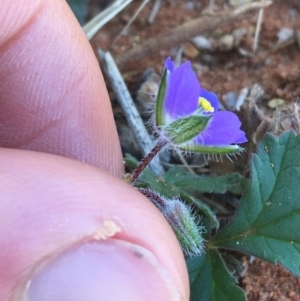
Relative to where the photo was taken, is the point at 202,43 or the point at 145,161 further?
the point at 202,43

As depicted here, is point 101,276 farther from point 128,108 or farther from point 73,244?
point 128,108

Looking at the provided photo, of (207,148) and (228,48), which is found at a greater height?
(207,148)

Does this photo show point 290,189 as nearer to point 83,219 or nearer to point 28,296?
point 83,219

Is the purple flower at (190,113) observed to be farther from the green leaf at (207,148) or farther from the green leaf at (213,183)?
the green leaf at (213,183)

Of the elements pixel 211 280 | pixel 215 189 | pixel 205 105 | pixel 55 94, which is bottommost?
pixel 211 280

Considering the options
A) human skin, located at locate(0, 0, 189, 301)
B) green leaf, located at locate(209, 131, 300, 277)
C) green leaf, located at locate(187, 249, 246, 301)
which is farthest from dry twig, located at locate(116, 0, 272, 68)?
human skin, located at locate(0, 0, 189, 301)

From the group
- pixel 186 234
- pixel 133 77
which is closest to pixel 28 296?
pixel 186 234

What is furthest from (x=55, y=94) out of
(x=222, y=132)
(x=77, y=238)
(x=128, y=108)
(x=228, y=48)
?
(x=228, y=48)
